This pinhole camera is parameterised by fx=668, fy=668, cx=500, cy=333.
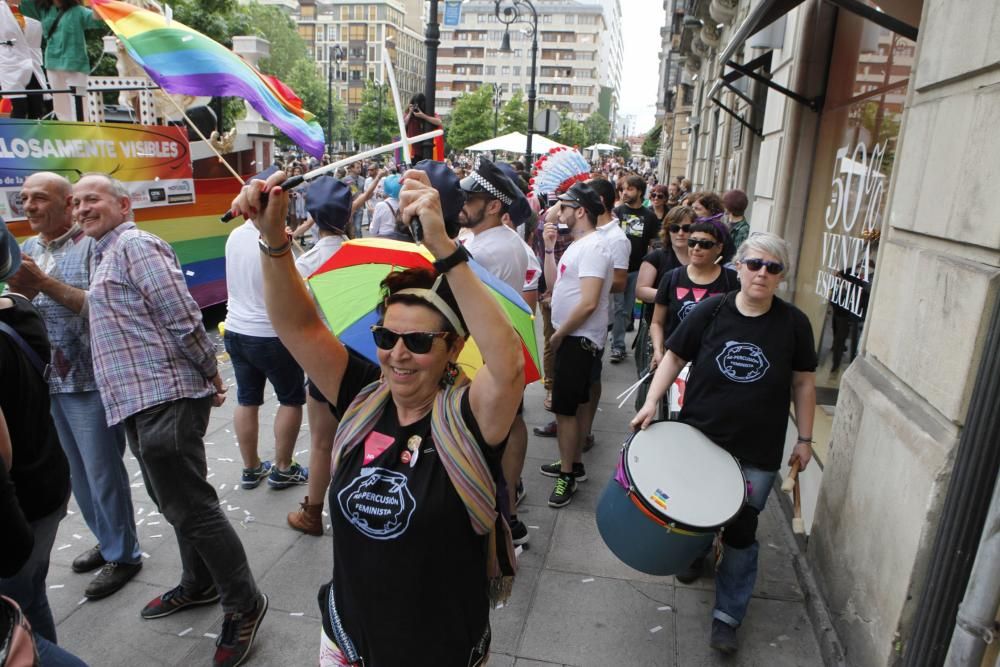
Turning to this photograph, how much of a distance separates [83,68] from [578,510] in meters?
6.89

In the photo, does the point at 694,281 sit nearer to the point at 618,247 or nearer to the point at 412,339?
the point at 618,247

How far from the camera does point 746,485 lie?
10.1 ft

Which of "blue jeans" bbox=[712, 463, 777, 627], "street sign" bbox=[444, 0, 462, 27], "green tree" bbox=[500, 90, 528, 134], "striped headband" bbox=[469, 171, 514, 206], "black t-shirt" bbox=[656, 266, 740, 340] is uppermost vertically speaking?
"green tree" bbox=[500, 90, 528, 134]

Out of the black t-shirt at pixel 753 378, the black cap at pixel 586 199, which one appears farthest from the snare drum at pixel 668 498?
the black cap at pixel 586 199

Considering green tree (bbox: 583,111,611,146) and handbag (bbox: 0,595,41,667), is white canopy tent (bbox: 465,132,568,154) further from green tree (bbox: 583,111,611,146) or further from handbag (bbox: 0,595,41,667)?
green tree (bbox: 583,111,611,146)

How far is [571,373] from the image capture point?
445 centimetres

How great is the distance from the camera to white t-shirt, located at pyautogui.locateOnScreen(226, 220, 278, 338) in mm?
4148

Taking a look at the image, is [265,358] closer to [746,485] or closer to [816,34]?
[746,485]

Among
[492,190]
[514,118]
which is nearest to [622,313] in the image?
[492,190]

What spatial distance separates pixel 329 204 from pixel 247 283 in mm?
746

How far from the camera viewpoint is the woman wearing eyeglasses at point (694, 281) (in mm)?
4168

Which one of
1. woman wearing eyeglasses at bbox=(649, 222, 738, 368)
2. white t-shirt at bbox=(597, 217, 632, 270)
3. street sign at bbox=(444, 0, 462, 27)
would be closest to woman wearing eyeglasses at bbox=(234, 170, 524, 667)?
woman wearing eyeglasses at bbox=(649, 222, 738, 368)

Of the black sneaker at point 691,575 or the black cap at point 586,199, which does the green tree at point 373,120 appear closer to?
the black cap at point 586,199

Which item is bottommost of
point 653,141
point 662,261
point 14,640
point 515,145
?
point 14,640
